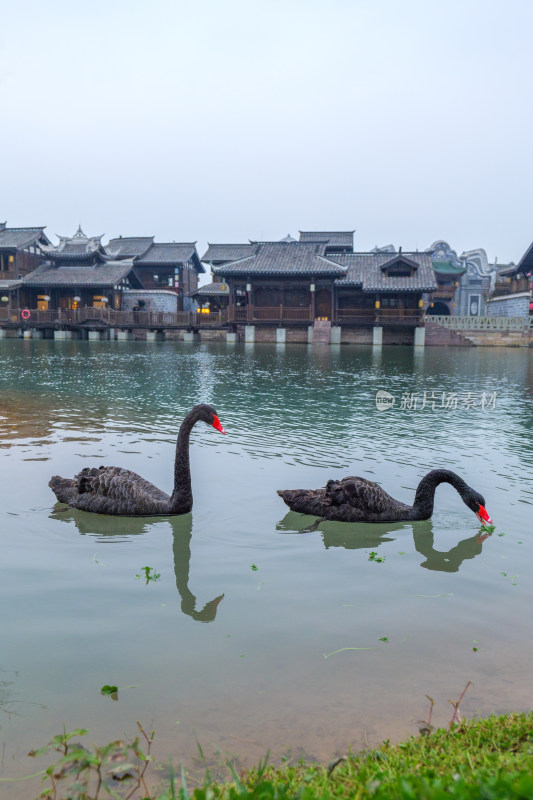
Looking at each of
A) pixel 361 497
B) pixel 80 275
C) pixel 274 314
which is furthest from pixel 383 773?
pixel 80 275

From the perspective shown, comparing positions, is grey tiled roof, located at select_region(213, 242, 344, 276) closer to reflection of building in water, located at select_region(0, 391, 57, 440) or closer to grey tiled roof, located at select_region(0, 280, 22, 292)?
grey tiled roof, located at select_region(0, 280, 22, 292)

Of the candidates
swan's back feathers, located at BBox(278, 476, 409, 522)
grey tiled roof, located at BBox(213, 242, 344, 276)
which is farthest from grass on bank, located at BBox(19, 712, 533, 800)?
grey tiled roof, located at BBox(213, 242, 344, 276)

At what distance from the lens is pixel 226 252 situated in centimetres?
6006

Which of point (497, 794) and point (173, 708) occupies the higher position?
point (497, 794)

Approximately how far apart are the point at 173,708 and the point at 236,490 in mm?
4436

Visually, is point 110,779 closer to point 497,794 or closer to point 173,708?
point 173,708

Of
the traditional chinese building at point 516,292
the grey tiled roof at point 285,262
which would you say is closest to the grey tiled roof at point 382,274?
the grey tiled roof at point 285,262

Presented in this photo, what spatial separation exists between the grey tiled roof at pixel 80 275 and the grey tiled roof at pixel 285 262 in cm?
944

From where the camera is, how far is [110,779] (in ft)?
8.73

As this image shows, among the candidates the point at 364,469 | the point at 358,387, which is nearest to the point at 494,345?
Result: the point at 358,387

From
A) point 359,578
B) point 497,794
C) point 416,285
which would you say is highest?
point 416,285

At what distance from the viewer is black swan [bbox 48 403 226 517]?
20.7 feet

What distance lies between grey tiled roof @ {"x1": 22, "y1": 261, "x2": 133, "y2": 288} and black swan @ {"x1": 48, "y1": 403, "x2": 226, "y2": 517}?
42.1 meters

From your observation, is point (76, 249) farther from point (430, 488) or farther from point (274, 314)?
point (430, 488)
